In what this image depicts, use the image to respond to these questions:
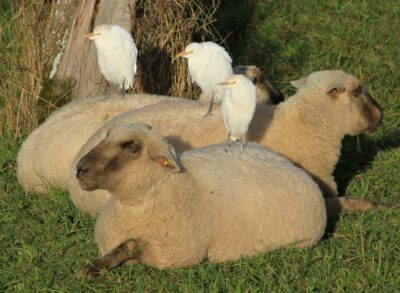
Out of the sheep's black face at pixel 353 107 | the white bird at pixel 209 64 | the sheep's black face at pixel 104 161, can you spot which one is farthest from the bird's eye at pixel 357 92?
the sheep's black face at pixel 104 161

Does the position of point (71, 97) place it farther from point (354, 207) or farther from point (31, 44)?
point (354, 207)

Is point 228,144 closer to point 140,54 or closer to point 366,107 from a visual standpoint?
point 366,107

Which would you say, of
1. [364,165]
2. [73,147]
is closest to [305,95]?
[364,165]

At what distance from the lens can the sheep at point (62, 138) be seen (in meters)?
8.18

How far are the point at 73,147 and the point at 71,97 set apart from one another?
1.44m

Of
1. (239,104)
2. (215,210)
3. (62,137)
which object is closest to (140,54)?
(62,137)

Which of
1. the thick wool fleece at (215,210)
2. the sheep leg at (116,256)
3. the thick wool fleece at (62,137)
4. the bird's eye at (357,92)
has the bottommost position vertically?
the thick wool fleece at (62,137)

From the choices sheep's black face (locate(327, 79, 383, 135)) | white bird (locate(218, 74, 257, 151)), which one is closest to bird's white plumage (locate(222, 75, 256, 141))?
white bird (locate(218, 74, 257, 151))

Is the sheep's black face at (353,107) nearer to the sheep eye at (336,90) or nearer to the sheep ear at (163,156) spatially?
the sheep eye at (336,90)

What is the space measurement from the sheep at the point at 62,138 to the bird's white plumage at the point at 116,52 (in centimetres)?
36

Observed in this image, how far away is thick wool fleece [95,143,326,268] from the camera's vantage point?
6340 millimetres

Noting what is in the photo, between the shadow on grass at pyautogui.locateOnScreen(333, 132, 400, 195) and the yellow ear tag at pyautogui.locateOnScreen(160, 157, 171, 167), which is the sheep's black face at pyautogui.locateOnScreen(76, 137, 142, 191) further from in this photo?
the shadow on grass at pyautogui.locateOnScreen(333, 132, 400, 195)

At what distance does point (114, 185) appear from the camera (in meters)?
6.16

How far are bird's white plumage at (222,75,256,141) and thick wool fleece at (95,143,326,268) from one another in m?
Result: 0.18
